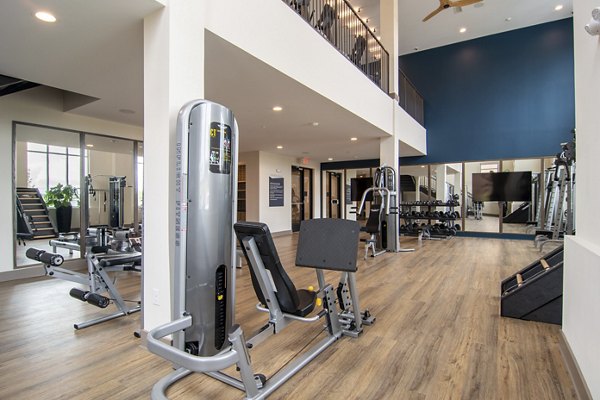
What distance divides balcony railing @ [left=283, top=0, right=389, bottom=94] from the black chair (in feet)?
10.0

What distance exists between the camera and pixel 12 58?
3020 millimetres

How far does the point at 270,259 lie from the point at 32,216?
15.8 feet

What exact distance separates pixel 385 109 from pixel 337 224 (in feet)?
15.9

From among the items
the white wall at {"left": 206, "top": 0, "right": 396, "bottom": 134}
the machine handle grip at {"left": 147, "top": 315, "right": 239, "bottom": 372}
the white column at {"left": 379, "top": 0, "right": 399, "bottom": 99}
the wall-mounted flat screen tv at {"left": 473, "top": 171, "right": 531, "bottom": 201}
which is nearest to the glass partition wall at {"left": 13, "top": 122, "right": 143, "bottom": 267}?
the white wall at {"left": 206, "top": 0, "right": 396, "bottom": 134}

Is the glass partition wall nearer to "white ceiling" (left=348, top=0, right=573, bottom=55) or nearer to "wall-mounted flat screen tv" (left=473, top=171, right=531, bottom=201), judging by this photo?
"white ceiling" (left=348, top=0, right=573, bottom=55)

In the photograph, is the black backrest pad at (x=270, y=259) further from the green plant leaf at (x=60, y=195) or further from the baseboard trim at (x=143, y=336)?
the green plant leaf at (x=60, y=195)

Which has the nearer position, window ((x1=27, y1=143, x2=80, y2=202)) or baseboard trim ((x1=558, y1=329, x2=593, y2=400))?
baseboard trim ((x1=558, y1=329, x2=593, y2=400))

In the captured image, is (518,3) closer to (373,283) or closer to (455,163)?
(455,163)

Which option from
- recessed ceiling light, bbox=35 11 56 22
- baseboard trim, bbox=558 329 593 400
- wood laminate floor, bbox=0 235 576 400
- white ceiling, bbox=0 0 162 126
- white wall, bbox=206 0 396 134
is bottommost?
wood laminate floor, bbox=0 235 576 400

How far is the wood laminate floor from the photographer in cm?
187

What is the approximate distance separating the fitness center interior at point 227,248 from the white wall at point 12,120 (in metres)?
0.02

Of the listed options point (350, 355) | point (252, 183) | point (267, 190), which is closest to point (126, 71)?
point (350, 355)

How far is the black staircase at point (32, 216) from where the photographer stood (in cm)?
457

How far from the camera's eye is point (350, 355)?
2.28m
